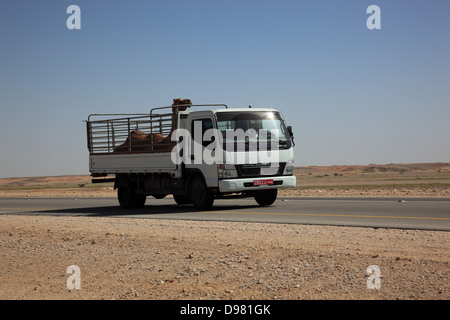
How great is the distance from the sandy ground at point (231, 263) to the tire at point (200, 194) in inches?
160

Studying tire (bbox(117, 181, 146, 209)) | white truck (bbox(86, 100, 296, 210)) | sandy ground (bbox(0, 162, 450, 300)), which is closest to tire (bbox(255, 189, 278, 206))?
white truck (bbox(86, 100, 296, 210))

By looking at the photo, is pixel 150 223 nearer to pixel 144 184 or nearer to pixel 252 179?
pixel 252 179

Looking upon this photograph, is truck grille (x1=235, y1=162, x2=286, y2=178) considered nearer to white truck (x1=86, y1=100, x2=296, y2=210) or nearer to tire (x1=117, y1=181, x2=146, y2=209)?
white truck (x1=86, y1=100, x2=296, y2=210)

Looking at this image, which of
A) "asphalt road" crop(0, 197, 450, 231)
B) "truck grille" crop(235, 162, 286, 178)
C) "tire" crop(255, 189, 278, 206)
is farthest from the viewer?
"tire" crop(255, 189, 278, 206)

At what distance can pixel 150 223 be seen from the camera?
15.2 m

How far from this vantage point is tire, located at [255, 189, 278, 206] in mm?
19250

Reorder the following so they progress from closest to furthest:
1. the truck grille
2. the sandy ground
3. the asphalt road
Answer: the sandy ground
the asphalt road
the truck grille

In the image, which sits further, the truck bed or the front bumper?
the truck bed

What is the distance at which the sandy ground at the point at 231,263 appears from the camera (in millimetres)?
7551

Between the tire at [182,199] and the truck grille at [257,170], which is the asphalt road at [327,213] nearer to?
the tire at [182,199]

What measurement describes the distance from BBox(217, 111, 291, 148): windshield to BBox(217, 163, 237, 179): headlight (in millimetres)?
729

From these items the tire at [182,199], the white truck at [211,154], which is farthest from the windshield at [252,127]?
the tire at [182,199]

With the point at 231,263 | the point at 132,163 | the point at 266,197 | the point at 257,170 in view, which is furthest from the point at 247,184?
the point at 231,263
